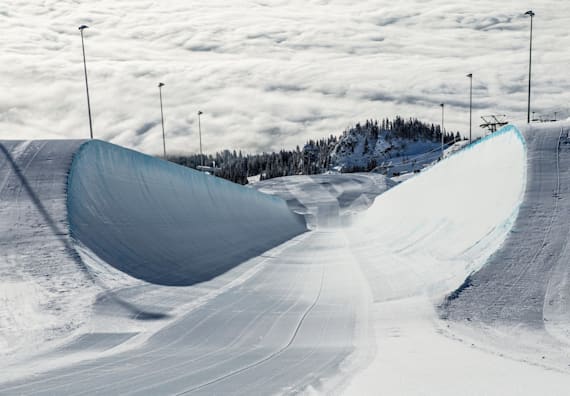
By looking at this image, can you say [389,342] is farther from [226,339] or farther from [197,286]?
[197,286]

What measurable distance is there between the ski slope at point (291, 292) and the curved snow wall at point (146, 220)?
79 mm

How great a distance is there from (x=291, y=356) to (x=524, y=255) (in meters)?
5.65

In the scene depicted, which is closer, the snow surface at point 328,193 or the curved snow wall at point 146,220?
the curved snow wall at point 146,220

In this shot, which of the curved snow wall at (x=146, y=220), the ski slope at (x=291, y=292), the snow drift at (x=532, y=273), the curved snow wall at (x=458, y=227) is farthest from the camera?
the curved snow wall at (x=146, y=220)

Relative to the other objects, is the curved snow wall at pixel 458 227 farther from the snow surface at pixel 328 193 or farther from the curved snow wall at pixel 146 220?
the snow surface at pixel 328 193

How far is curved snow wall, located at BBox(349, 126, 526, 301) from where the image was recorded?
35.7 feet

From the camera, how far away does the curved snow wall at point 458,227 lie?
1088 cm

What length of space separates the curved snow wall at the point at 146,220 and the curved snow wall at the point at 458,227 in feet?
18.0

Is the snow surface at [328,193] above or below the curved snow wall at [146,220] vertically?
below

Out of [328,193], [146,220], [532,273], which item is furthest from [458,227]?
[328,193]

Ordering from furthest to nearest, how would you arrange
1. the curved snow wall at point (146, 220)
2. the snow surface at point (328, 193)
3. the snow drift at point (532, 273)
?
the snow surface at point (328, 193) < the curved snow wall at point (146, 220) < the snow drift at point (532, 273)

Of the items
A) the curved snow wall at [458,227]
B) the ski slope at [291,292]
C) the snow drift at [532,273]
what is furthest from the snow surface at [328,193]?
the snow drift at [532,273]

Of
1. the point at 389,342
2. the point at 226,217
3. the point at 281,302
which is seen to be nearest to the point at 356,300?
the point at 281,302

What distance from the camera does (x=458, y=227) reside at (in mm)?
13969
